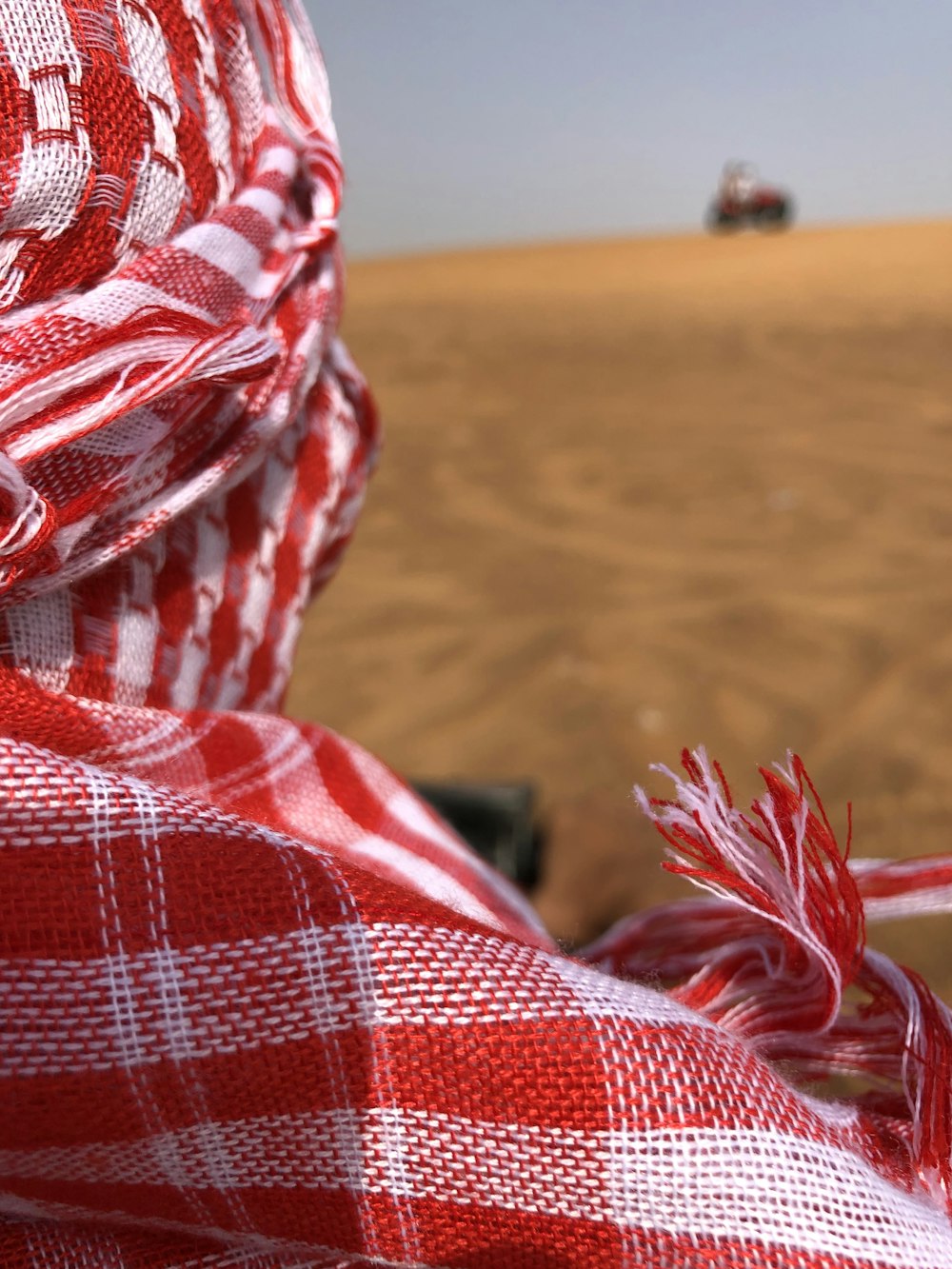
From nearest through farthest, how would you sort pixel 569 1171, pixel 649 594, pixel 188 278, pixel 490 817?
pixel 569 1171 → pixel 188 278 → pixel 490 817 → pixel 649 594

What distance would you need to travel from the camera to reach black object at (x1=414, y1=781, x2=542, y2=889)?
4.95ft

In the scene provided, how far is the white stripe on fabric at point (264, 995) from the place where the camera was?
387 millimetres

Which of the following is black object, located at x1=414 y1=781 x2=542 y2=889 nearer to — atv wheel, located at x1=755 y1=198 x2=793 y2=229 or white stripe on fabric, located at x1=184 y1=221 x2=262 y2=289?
white stripe on fabric, located at x1=184 y1=221 x2=262 y2=289

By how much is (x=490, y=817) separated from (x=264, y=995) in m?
1.13

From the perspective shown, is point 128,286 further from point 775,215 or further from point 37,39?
point 775,215

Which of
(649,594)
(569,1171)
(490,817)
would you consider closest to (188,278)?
(569,1171)

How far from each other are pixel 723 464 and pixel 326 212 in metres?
3.02

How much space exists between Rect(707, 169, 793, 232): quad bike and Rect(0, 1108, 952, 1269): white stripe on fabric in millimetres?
20694

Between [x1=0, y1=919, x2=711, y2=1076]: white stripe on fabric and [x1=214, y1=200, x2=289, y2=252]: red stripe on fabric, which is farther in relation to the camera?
[x1=214, y1=200, x2=289, y2=252]: red stripe on fabric

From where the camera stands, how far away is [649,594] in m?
2.57

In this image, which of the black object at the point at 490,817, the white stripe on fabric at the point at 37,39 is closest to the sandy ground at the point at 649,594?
the black object at the point at 490,817

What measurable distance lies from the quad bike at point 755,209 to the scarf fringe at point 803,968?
67.4 ft

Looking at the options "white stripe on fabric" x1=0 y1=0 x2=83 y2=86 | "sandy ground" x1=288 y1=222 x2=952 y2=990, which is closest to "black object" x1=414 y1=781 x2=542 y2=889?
"sandy ground" x1=288 y1=222 x2=952 y2=990

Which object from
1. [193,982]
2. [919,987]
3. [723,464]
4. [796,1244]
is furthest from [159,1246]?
[723,464]
